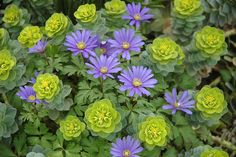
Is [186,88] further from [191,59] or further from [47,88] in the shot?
[47,88]

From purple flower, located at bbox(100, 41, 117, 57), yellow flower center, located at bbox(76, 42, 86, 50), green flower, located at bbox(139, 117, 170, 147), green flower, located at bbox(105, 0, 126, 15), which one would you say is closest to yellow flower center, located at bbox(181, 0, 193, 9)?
green flower, located at bbox(105, 0, 126, 15)

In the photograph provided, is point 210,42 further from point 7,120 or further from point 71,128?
point 7,120

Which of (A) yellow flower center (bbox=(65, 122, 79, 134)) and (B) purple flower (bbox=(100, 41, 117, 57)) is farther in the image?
(B) purple flower (bbox=(100, 41, 117, 57))

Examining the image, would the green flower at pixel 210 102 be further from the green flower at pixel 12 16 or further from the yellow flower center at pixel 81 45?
the green flower at pixel 12 16

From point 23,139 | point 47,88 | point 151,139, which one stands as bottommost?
point 23,139

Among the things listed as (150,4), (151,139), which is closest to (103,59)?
(151,139)

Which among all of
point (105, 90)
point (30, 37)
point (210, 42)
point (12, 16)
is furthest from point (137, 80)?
point (12, 16)

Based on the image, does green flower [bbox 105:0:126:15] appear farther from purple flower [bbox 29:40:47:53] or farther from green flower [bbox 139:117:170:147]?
green flower [bbox 139:117:170:147]
